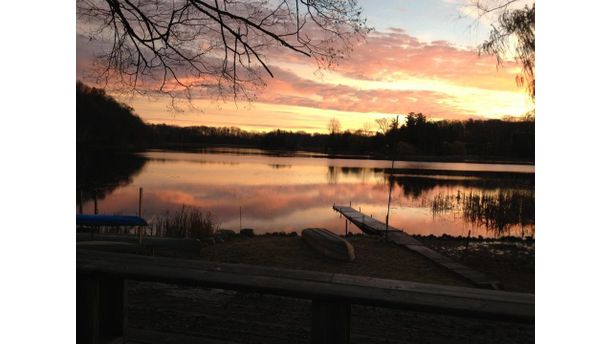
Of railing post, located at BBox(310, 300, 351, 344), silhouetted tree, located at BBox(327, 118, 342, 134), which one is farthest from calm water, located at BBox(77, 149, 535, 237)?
railing post, located at BBox(310, 300, 351, 344)

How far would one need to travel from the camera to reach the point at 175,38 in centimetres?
273

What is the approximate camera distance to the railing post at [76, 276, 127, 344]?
167 centimetres

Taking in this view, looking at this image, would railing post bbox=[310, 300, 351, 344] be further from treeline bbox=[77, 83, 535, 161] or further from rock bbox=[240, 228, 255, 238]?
rock bbox=[240, 228, 255, 238]

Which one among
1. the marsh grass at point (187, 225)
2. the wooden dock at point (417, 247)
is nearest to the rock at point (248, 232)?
the marsh grass at point (187, 225)

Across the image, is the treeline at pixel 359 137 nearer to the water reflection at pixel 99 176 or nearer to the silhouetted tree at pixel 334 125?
the silhouetted tree at pixel 334 125

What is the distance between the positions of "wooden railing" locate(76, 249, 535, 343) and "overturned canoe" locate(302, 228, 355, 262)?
352cm

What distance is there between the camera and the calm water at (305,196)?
22.6 ft

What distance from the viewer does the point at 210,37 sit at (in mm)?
2672

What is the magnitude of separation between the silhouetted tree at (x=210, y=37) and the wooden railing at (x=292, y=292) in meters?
1.23

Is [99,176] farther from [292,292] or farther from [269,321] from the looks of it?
[292,292]
